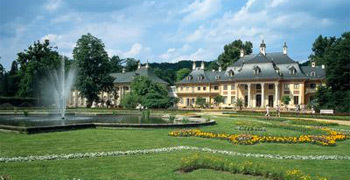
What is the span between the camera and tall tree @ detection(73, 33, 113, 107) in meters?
56.4

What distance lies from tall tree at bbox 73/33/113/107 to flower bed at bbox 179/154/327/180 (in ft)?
162

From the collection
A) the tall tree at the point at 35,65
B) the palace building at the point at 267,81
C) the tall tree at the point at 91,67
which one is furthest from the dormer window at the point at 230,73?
the tall tree at the point at 35,65

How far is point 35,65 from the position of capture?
58.5 metres

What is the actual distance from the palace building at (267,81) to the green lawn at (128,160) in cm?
4165

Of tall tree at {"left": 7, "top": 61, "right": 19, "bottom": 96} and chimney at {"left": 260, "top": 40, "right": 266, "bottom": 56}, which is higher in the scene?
chimney at {"left": 260, "top": 40, "right": 266, "bottom": 56}

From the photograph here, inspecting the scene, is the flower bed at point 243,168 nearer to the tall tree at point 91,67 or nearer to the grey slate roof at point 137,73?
the tall tree at point 91,67

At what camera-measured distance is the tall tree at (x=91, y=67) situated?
56.4 metres

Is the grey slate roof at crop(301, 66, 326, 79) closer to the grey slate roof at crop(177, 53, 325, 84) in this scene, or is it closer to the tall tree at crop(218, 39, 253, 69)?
the grey slate roof at crop(177, 53, 325, 84)

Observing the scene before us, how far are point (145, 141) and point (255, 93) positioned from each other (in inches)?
1842

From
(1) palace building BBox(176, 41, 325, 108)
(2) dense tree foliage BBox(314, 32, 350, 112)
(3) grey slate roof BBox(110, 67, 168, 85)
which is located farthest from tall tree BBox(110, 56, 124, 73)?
(2) dense tree foliage BBox(314, 32, 350, 112)

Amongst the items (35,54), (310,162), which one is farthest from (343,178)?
(35,54)

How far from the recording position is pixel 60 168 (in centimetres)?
870

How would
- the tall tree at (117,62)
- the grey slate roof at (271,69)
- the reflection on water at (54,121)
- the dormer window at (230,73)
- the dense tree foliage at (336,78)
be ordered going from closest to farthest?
1. the reflection on water at (54,121)
2. the dense tree foliage at (336,78)
3. the grey slate roof at (271,69)
4. the dormer window at (230,73)
5. the tall tree at (117,62)

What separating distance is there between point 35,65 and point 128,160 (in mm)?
54347
